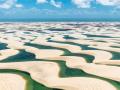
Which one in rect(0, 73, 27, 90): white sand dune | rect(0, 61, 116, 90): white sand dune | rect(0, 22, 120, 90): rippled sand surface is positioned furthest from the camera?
rect(0, 22, 120, 90): rippled sand surface

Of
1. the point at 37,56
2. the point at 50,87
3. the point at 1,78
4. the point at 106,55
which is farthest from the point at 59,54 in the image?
the point at 50,87

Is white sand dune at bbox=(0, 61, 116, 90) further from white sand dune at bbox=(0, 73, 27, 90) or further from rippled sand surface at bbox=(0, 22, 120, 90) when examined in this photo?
white sand dune at bbox=(0, 73, 27, 90)

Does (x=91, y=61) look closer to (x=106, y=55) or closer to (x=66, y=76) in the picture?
(x=106, y=55)

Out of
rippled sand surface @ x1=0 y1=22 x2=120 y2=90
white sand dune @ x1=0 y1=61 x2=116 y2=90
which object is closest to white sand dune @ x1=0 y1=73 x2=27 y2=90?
rippled sand surface @ x1=0 y1=22 x2=120 y2=90

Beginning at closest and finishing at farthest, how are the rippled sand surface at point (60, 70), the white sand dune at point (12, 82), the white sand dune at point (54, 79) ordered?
the white sand dune at point (54, 79), the white sand dune at point (12, 82), the rippled sand surface at point (60, 70)

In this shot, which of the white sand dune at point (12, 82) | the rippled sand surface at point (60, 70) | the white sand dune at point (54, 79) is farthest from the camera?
the rippled sand surface at point (60, 70)

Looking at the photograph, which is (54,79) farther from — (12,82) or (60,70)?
(60,70)

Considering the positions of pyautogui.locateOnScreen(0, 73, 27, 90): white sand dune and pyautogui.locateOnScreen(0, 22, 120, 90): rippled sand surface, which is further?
pyautogui.locateOnScreen(0, 22, 120, 90): rippled sand surface

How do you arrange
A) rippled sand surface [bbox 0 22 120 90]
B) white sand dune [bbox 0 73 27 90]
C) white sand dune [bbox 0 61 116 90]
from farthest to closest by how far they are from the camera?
rippled sand surface [bbox 0 22 120 90], white sand dune [bbox 0 73 27 90], white sand dune [bbox 0 61 116 90]

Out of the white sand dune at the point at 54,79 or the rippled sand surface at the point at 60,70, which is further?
the rippled sand surface at the point at 60,70

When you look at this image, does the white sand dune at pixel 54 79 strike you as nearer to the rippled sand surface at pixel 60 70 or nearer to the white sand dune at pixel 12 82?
the rippled sand surface at pixel 60 70

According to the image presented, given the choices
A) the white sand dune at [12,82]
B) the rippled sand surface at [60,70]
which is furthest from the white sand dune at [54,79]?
the white sand dune at [12,82]
